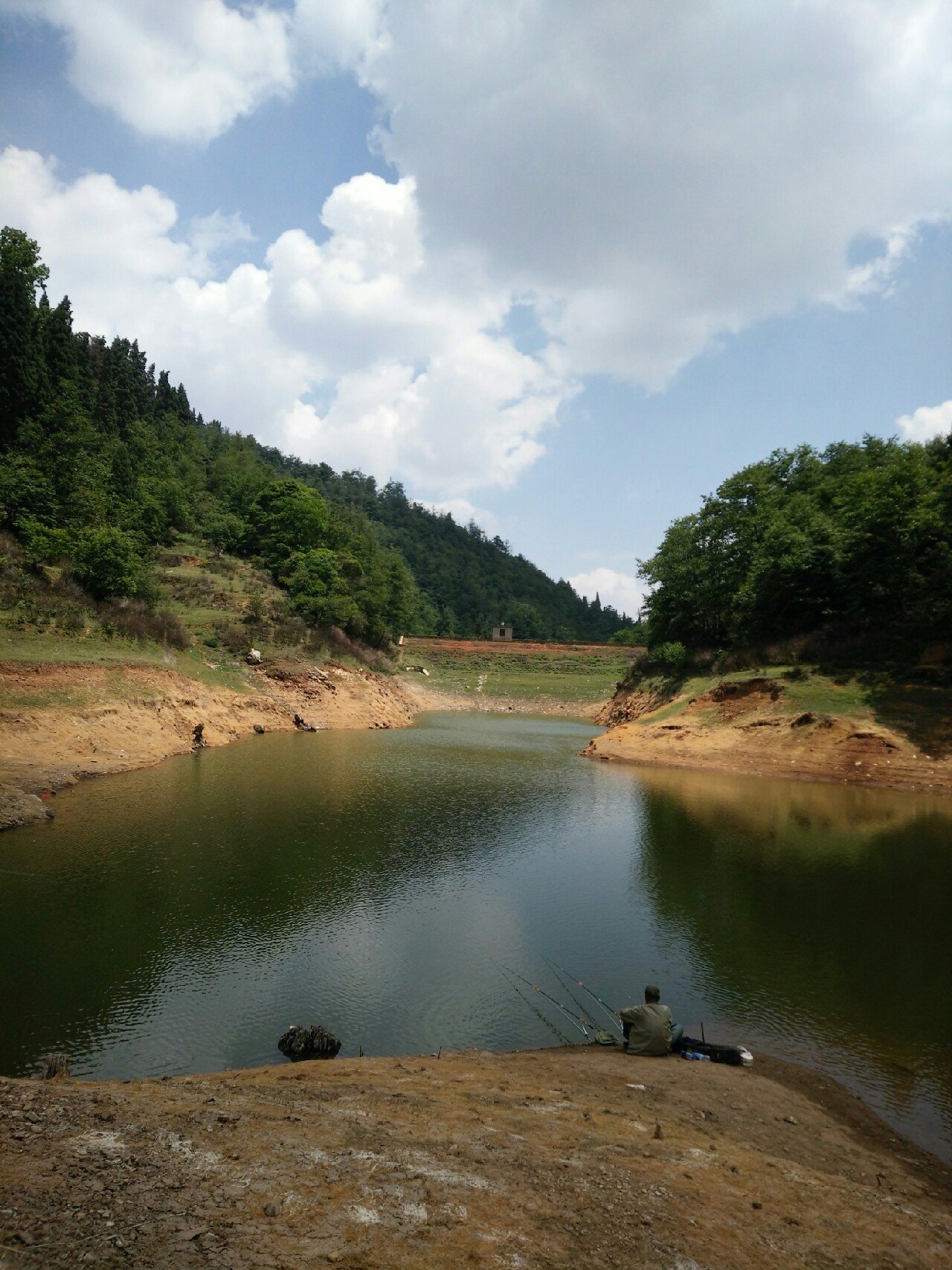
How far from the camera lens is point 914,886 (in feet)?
55.7

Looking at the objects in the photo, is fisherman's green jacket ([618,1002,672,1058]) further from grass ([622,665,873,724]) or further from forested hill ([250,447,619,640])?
forested hill ([250,447,619,640])

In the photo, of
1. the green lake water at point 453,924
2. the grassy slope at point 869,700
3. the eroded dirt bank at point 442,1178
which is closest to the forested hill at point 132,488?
the green lake water at point 453,924

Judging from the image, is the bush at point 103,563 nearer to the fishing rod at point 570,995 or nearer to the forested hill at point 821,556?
the fishing rod at point 570,995

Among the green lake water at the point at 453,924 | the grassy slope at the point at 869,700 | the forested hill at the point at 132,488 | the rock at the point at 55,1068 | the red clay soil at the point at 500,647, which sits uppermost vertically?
the forested hill at the point at 132,488

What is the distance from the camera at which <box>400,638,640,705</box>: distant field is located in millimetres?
77500

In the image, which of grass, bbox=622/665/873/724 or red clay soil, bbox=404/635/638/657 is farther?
red clay soil, bbox=404/635/638/657

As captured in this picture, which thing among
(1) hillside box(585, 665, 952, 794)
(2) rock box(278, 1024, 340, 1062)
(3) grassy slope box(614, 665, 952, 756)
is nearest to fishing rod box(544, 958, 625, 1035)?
(2) rock box(278, 1024, 340, 1062)

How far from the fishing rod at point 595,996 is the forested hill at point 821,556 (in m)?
31.8

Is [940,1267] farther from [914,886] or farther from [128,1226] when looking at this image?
[914,886]

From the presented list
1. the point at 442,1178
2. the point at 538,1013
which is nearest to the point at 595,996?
the point at 538,1013

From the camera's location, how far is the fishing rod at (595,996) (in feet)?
35.9

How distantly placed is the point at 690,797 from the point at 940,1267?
23847mm

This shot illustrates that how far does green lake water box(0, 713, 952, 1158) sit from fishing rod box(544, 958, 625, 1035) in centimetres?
23

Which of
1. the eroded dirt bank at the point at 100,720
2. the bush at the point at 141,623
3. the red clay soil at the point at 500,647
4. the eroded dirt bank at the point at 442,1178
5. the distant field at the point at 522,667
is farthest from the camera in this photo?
the red clay soil at the point at 500,647
